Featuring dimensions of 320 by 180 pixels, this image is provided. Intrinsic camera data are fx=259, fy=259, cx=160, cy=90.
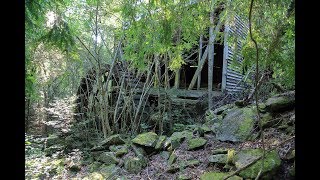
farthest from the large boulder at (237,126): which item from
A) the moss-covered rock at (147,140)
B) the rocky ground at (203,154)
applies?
the moss-covered rock at (147,140)

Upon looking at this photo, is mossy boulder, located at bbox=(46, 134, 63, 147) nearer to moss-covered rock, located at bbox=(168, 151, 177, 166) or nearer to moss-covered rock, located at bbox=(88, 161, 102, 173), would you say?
moss-covered rock, located at bbox=(88, 161, 102, 173)

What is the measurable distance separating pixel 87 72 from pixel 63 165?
16.7 feet

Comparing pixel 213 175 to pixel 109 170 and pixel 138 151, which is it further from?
pixel 109 170

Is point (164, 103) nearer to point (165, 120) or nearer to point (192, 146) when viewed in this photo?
point (165, 120)

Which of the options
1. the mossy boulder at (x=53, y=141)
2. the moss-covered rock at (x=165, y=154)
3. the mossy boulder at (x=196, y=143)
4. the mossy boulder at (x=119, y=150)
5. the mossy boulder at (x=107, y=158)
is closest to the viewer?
the mossy boulder at (x=196, y=143)

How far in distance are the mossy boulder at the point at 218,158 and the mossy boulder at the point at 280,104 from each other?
1589 mm

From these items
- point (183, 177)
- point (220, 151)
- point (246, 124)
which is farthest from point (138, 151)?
point (246, 124)

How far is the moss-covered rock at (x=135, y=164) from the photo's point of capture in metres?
6.70

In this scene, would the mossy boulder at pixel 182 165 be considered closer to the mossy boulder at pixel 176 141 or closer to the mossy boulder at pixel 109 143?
the mossy boulder at pixel 176 141

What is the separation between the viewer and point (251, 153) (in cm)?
492

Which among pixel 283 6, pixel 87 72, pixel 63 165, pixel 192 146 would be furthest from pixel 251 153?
pixel 87 72

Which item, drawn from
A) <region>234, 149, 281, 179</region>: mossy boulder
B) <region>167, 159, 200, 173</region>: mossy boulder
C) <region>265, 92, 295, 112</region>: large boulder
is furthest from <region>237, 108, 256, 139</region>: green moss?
<region>167, 159, 200, 173</region>: mossy boulder

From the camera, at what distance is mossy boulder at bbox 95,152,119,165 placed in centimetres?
744

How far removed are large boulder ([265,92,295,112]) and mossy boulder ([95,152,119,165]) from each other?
4.36m
